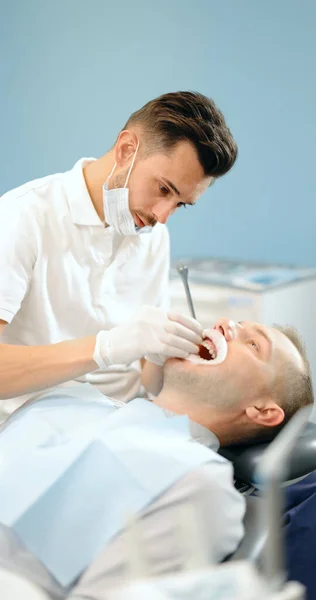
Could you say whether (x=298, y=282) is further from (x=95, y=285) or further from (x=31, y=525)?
(x=31, y=525)

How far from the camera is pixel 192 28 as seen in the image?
2992mm

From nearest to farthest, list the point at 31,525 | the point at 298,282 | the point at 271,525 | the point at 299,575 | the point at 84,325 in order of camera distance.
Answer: the point at 271,525, the point at 31,525, the point at 299,575, the point at 84,325, the point at 298,282

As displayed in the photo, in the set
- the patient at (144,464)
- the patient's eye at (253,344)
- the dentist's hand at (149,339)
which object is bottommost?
the patient at (144,464)

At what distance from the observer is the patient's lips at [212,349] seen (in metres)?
1.51

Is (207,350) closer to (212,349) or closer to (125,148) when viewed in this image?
(212,349)

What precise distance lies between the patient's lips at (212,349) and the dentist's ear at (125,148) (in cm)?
44

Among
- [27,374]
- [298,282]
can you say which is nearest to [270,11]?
[298,282]

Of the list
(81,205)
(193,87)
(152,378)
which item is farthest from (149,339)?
(193,87)

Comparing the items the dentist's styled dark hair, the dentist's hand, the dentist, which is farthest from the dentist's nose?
the dentist's hand

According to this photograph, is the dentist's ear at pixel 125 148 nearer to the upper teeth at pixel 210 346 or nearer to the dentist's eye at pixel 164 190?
the dentist's eye at pixel 164 190

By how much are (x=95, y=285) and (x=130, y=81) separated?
162 centimetres

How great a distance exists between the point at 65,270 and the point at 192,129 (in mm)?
448

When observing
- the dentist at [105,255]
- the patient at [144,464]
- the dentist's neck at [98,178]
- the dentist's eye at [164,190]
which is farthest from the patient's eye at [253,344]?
the dentist's neck at [98,178]

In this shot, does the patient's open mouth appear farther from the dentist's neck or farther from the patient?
the dentist's neck
